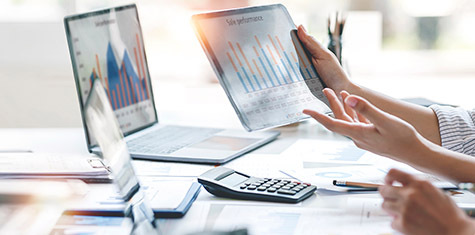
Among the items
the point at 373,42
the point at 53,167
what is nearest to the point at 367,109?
the point at 53,167

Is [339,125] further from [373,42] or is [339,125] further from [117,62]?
[373,42]

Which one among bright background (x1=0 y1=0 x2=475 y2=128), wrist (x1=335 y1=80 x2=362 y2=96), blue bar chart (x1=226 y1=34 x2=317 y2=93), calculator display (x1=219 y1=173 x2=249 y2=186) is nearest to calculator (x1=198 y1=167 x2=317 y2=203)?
calculator display (x1=219 y1=173 x2=249 y2=186)

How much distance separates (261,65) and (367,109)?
334mm

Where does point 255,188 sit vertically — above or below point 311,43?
below

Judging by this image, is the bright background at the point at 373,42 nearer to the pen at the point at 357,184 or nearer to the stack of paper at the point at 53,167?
the stack of paper at the point at 53,167

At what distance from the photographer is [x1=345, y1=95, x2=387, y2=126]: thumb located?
3.10 ft

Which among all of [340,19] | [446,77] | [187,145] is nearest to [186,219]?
[187,145]

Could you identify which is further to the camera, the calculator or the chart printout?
the chart printout

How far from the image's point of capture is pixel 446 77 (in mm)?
5316

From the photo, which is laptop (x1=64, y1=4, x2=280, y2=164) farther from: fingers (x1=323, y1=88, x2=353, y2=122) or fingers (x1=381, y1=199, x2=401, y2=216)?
fingers (x1=381, y1=199, x2=401, y2=216)

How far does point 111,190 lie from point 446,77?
15.6ft

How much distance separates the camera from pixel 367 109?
95 cm

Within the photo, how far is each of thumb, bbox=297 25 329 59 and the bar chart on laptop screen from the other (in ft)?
1.39

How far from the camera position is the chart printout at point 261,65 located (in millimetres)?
1186
